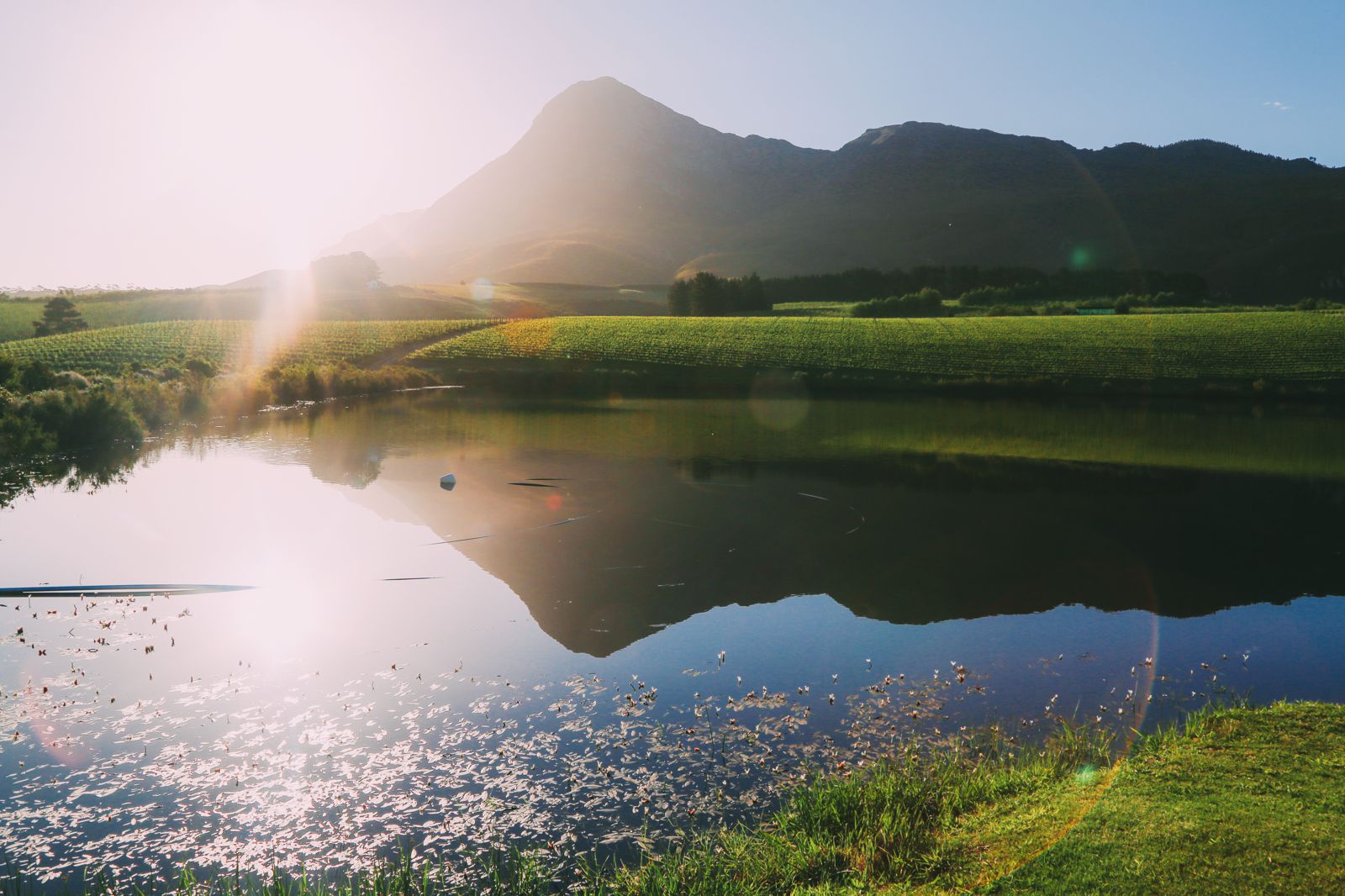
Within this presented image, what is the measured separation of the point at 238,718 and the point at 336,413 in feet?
130

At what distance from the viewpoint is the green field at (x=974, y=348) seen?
200 feet

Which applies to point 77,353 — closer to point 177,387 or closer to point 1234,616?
point 177,387

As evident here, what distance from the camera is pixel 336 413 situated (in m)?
48.2

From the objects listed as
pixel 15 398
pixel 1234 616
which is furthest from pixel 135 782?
pixel 15 398

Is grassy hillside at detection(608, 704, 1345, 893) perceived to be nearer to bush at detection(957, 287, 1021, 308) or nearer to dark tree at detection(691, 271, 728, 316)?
dark tree at detection(691, 271, 728, 316)

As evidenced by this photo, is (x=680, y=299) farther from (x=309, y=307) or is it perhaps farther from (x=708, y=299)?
(x=309, y=307)

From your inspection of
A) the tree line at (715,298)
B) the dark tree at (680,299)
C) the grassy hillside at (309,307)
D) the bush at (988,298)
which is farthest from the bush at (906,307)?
the grassy hillside at (309,307)

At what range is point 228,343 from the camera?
245 ft

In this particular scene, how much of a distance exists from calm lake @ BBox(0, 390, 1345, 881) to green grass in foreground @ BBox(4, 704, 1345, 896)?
0.77 meters

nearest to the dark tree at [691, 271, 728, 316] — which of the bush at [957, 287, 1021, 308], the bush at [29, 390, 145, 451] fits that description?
the bush at [957, 287, 1021, 308]

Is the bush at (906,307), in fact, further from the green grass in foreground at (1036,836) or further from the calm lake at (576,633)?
the green grass in foreground at (1036,836)

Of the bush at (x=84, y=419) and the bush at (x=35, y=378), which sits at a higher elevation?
the bush at (x=35, y=378)

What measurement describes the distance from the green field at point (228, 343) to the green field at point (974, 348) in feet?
24.7

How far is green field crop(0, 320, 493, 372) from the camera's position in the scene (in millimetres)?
65000
